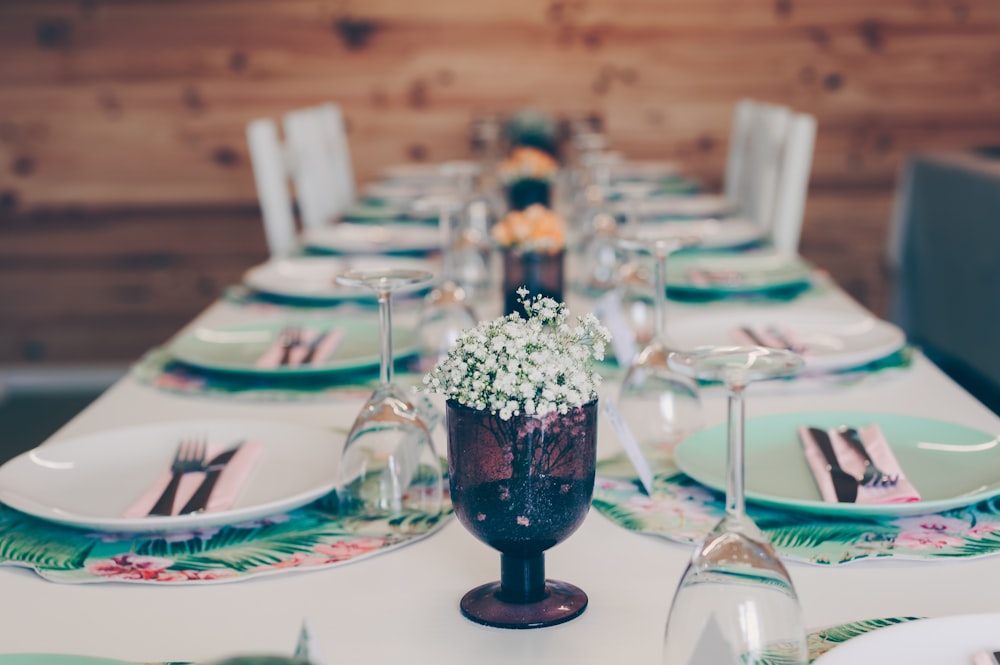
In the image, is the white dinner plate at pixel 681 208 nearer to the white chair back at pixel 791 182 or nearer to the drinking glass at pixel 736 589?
the white chair back at pixel 791 182

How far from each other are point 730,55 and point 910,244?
988 millimetres

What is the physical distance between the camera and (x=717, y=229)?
8.79ft

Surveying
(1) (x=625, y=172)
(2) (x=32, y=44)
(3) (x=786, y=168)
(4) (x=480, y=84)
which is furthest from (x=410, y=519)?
(2) (x=32, y=44)

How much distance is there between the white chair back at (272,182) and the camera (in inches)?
115

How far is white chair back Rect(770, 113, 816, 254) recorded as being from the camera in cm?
286

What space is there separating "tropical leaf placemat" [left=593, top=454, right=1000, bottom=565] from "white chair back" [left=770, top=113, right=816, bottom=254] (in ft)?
6.25

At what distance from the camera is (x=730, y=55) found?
469cm

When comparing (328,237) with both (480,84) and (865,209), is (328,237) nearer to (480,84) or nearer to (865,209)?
(480,84)

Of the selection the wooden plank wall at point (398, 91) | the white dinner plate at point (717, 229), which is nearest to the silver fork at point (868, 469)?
the white dinner plate at point (717, 229)

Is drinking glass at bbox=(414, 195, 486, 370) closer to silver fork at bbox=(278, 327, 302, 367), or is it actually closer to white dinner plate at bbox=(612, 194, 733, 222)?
silver fork at bbox=(278, 327, 302, 367)

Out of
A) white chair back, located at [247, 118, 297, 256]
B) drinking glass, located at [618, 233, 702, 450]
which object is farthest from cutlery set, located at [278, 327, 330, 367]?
white chair back, located at [247, 118, 297, 256]

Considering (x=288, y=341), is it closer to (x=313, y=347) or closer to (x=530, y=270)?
(x=313, y=347)

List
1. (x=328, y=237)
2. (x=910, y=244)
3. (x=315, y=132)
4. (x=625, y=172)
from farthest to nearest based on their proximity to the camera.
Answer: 1. (x=910, y=244)
2. (x=625, y=172)
3. (x=315, y=132)
4. (x=328, y=237)

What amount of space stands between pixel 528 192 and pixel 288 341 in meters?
0.98
